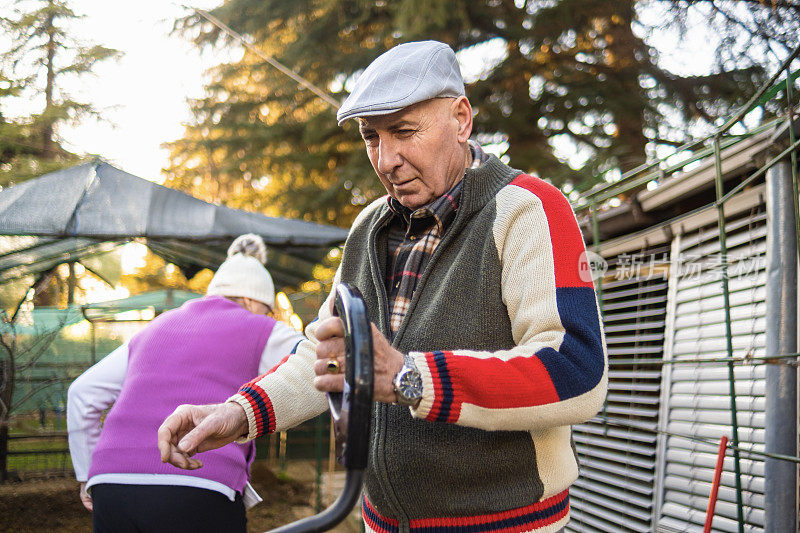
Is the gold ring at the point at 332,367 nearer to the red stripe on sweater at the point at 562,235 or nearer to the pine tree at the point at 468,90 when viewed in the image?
the red stripe on sweater at the point at 562,235

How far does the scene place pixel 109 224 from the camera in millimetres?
5199

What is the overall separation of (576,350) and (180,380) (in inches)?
74.2

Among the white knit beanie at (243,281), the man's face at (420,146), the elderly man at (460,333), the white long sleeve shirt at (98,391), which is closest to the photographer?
the elderly man at (460,333)

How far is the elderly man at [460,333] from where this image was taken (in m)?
1.16

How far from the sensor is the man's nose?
1427 millimetres

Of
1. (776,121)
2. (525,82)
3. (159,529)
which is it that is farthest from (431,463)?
(525,82)

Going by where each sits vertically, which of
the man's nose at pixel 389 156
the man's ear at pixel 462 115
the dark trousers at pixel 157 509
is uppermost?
the man's ear at pixel 462 115

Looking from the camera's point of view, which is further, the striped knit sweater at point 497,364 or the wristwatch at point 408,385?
the striped knit sweater at point 497,364

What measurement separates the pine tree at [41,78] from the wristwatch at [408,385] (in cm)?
901

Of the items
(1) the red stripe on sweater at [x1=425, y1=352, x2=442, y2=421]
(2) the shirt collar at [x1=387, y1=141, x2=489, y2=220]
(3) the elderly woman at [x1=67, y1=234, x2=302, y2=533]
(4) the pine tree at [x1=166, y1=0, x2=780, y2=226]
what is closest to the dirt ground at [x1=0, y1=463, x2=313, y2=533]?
(3) the elderly woman at [x1=67, y1=234, x2=302, y2=533]

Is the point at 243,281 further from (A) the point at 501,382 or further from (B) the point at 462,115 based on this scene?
(A) the point at 501,382

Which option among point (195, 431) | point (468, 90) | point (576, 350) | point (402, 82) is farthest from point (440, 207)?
point (468, 90)

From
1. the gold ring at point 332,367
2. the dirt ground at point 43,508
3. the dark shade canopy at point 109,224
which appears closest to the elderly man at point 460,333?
the gold ring at point 332,367

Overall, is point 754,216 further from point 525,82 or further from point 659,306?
point 525,82
